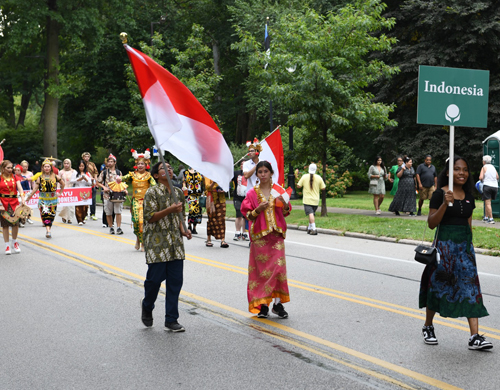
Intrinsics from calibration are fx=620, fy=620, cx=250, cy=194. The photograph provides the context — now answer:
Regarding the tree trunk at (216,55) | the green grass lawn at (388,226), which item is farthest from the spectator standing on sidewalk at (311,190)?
the tree trunk at (216,55)

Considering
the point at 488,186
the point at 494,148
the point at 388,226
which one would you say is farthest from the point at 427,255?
the point at 494,148

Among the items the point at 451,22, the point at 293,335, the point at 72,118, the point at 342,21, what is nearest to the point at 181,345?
the point at 293,335

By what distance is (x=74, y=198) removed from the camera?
19.2 m

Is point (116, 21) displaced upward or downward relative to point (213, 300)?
upward

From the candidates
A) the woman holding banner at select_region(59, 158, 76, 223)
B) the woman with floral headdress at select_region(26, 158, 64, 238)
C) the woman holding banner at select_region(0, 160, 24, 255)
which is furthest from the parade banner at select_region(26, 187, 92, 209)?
the woman holding banner at select_region(0, 160, 24, 255)

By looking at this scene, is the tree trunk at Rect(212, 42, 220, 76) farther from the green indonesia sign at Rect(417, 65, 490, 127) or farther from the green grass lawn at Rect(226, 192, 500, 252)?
the green indonesia sign at Rect(417, 65, 490, 127)

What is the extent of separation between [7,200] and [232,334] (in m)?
8.12

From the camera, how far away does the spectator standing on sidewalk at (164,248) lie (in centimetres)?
630

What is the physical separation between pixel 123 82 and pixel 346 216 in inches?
977

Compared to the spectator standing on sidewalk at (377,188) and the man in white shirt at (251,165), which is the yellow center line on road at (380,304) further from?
the spectator standing on sidewalk at (377,188)

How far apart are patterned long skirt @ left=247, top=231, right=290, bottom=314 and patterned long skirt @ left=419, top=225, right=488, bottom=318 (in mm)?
1638

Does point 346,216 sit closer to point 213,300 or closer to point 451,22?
point 213,300

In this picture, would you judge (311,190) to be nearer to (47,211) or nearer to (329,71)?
(329,71)

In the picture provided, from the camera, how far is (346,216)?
62.5 feet
